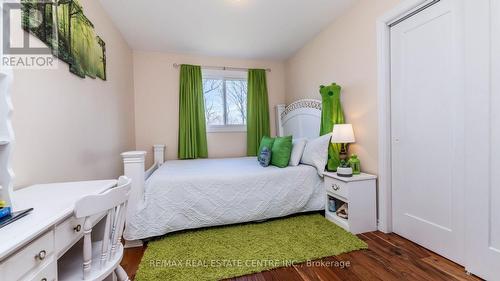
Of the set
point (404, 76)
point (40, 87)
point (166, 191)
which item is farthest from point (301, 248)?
point (40, 87)

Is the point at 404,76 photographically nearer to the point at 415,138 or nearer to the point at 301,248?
the point at 415,138

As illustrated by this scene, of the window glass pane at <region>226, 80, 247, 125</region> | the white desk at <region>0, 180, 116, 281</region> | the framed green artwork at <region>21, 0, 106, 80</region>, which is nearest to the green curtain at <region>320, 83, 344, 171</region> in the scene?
the window glass pane at <region>226, 80, 247, 125</region>

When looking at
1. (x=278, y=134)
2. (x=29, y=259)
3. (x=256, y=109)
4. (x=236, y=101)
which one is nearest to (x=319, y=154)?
(x=278, y=134)

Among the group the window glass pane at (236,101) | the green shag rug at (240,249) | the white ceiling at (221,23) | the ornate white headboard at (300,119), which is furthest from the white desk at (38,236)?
the window glass pane at (236,101)

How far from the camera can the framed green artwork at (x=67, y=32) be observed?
1331mm

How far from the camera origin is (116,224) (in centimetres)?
103

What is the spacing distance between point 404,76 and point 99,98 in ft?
A: 9.67

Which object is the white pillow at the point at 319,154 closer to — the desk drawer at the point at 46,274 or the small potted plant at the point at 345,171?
the small potted plant at the point at 345,171

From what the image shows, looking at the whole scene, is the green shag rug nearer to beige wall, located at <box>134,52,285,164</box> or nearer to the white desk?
the white desk

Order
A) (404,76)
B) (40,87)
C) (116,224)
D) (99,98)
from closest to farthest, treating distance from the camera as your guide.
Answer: (116,224) → (40,87) → (404,76) → (99,98)

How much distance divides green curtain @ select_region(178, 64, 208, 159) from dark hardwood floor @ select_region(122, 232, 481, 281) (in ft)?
6.52

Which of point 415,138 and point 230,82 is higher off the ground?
point 230,82

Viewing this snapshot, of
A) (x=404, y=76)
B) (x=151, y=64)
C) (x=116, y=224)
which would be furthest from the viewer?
(x=151, y=64)

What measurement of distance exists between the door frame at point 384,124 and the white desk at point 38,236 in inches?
93.4
